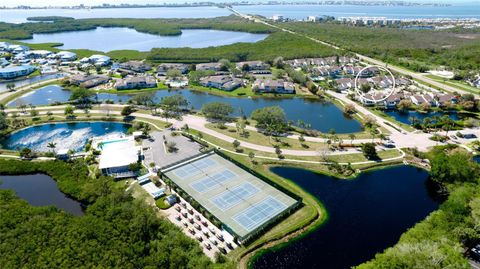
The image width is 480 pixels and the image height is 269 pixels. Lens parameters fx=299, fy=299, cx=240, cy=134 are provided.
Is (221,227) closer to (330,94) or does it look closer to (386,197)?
(386,197)

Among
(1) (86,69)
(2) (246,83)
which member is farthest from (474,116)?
(1) (86,69)

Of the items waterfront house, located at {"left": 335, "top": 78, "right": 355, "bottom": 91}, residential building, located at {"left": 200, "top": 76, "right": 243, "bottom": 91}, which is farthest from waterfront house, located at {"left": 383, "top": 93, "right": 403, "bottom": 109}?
residential building, located at {"left": 200, "top": 76, "right": 243, "bottom": 91}

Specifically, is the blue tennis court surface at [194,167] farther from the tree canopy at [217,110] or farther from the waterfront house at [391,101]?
the waterfront house at [391,101]

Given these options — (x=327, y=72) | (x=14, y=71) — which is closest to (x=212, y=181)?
(x=327, y=72)

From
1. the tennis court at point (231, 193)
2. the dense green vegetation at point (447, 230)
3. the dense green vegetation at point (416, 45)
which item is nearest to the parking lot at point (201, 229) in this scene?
the tennis court at point (231, 193)

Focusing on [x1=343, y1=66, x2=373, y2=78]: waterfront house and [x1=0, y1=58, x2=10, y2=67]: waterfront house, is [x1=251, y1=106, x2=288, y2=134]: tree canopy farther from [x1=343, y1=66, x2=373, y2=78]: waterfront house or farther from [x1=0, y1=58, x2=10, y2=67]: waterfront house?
[x1=0, y1=58, x2=10, y2=67]: waterfront house

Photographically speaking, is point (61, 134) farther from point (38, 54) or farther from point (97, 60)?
point (38, 54)
